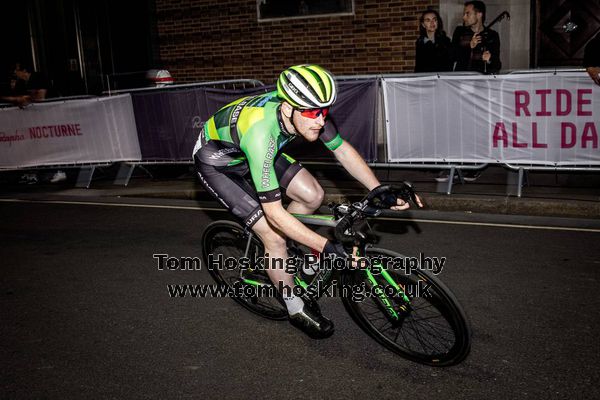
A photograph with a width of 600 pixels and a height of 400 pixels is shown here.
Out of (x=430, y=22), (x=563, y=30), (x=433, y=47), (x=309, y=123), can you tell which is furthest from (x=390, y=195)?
(x=563, y=30)

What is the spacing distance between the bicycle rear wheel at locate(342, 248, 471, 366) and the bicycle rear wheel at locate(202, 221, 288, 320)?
71 centimetres

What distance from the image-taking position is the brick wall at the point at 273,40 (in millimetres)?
11188

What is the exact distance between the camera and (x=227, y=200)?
427cm

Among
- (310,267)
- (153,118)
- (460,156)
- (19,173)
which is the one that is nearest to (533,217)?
(460,156)

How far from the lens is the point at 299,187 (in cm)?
430

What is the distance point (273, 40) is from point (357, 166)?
881cm

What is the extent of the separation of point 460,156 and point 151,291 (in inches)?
179

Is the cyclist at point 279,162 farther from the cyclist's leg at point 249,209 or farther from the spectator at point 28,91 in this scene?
the spectator at point 28,91

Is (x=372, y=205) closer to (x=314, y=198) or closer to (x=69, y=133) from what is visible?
(x=314, y=198)

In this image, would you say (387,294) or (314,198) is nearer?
(387,294)

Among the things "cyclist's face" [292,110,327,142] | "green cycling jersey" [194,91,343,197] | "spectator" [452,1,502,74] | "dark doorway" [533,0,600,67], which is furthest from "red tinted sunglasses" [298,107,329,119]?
"dark doorway" [533,0,600,67]

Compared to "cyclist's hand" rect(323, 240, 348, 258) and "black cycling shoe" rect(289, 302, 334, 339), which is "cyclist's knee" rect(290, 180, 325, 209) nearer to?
"black cycling shoe" rect(289, 302, 334, 339)

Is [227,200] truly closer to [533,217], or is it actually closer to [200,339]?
[200,339]

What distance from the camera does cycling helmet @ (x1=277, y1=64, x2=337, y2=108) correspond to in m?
3.48
